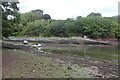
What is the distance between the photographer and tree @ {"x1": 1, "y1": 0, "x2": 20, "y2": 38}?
4127cm

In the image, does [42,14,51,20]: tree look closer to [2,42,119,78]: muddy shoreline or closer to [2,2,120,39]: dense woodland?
[2,2,120,39]: dense woodland

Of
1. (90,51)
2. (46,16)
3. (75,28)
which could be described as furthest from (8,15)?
(46,16)

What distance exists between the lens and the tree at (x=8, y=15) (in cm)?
4127

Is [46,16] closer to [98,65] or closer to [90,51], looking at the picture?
[90,51]

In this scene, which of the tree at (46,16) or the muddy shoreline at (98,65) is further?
the tree at (46,16)

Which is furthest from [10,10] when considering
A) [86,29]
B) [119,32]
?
[119,32]

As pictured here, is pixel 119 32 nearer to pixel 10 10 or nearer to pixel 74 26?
pixel 74 26

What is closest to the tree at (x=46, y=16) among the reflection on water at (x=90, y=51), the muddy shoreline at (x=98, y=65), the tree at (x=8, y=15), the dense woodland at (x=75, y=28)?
the dense woodland at (x=75, y=28)

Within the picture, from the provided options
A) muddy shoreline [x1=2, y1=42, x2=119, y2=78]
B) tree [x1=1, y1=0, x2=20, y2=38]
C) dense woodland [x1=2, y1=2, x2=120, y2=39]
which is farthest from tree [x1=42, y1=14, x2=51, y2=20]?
muddy shoreline [x1=2, y1=42, x2=119, y2=78]

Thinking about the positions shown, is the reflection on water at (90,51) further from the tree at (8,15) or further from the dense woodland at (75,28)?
the dense woodland at (75,28)

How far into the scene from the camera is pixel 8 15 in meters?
42.6

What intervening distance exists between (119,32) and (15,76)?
3918 inches

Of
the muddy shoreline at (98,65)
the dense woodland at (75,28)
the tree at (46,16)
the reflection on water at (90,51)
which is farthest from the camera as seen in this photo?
the tree at (46,16)

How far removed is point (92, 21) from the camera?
371 feet
